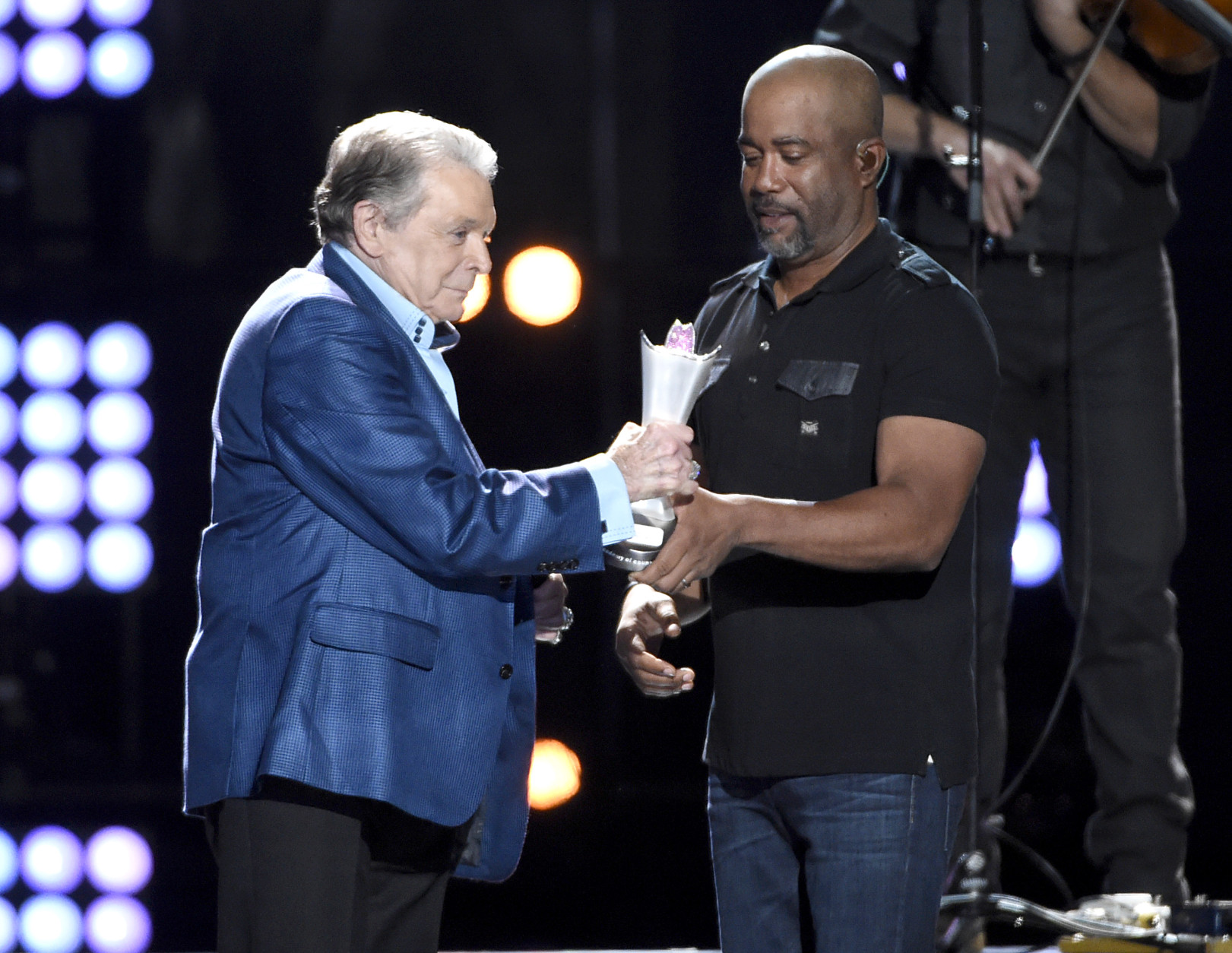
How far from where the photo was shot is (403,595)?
177 cm

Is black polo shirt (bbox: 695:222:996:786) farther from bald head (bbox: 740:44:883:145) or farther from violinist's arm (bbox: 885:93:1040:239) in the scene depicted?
violinist's arm (bbox: 885:93:1040:239)

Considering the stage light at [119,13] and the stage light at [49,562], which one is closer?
the stage light at [119,13]

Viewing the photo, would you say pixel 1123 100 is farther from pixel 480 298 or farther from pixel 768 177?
pixel 480 298

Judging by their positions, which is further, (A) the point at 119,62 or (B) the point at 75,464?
(B) the point at 75,464

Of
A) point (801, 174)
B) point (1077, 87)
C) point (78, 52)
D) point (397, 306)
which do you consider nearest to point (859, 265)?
point (801, 174)

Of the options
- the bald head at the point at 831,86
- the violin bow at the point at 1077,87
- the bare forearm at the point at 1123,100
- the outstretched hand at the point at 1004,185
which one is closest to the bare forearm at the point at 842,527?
the bald head at the point at 831,86

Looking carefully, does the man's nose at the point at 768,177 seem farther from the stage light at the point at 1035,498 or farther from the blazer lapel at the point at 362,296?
the stage light at the point at 1035,498

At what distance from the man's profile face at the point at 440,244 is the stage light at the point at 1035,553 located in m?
2.39

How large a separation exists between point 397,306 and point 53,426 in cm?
269

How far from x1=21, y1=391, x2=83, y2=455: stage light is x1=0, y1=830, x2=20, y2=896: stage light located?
104cm

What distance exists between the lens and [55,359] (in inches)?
164

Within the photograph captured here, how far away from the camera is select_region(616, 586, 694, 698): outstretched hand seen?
202 cm

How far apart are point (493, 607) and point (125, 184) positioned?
8.79ft

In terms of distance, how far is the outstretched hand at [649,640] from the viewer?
2.02 metres
